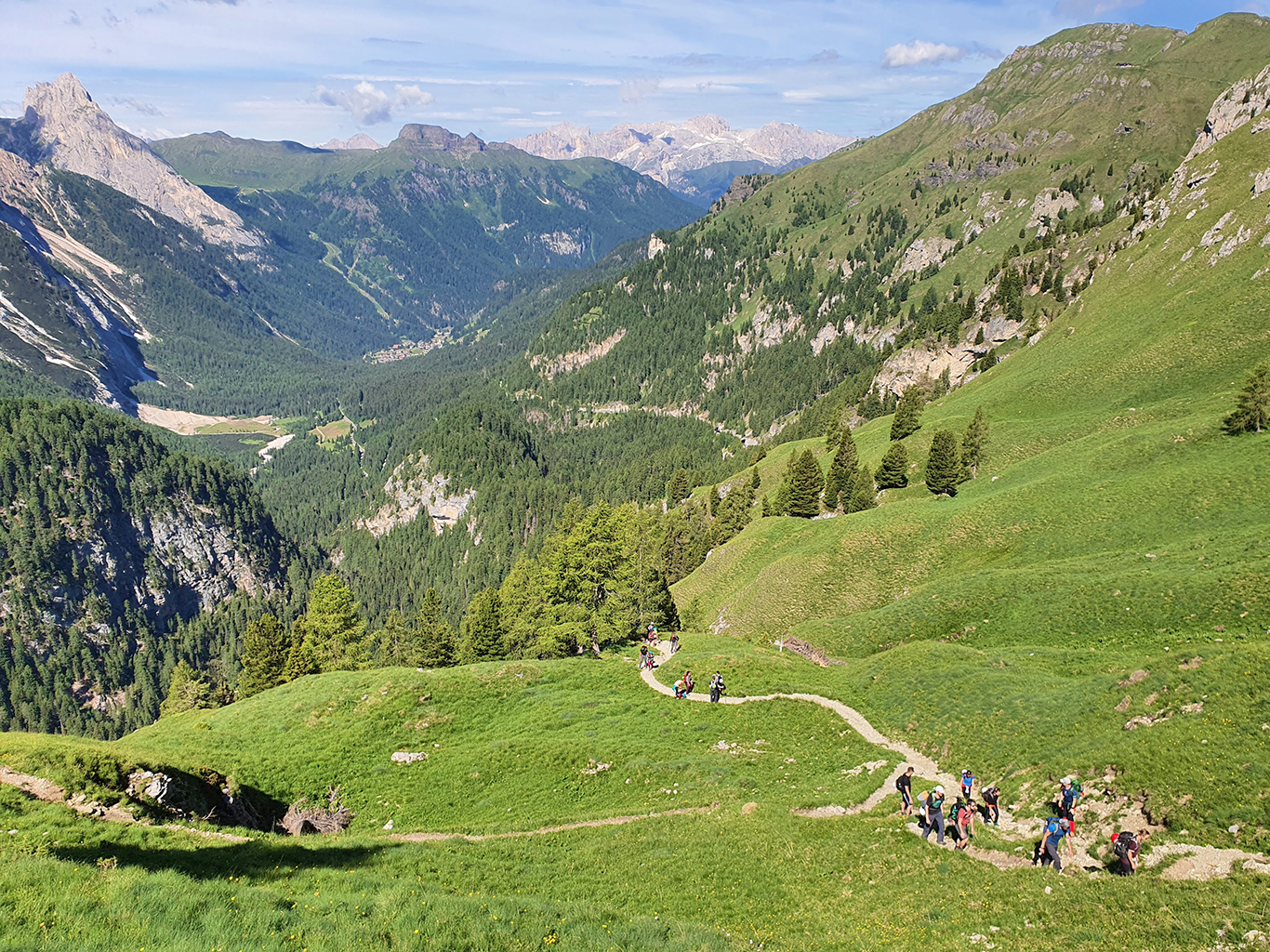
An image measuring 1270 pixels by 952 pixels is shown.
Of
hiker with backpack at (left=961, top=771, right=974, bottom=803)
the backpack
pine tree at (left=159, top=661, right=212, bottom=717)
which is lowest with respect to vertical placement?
pine tree at (left=159, top=661, right=212, bottom=717)

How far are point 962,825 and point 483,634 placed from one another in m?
65.8

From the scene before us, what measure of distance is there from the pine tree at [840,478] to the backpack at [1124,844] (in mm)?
92354

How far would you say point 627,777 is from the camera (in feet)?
128

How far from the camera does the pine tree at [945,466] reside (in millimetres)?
97250

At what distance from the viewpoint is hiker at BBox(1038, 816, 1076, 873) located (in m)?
23.7

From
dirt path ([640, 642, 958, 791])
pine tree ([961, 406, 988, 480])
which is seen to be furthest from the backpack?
pine tree ([961, 406, 988, 480])

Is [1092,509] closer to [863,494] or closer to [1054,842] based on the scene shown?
[863,494]

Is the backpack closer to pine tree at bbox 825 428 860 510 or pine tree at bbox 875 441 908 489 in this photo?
pine tree at bbox 825 428 860 510

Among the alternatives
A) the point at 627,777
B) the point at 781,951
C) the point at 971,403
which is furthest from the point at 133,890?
the point at 971,403

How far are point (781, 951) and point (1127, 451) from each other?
7577 cm

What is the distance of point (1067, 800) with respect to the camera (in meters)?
26.0

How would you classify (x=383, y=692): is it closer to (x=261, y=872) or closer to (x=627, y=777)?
(x=627, y=777)

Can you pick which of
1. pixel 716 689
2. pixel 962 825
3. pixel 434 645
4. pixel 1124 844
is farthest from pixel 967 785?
pixel 434 645

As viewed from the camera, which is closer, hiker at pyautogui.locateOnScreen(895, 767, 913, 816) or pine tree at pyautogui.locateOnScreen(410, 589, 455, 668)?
hiker at pyautogui.locateOnScreen(895, 767, 913, 816)
